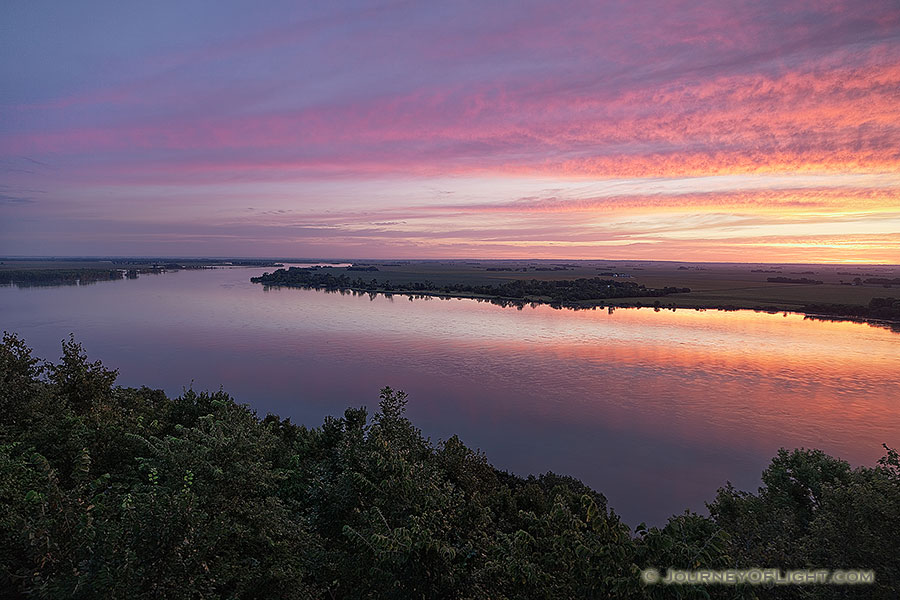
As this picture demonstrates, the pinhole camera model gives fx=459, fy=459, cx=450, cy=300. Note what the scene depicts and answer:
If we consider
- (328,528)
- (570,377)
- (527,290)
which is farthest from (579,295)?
(328,528)

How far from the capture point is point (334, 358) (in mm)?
49875

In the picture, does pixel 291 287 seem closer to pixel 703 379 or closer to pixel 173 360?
pixel 173 360

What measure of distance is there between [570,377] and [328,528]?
33.9 m

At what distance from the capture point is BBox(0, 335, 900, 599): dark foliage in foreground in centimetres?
659

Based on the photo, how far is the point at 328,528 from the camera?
41.1 ft

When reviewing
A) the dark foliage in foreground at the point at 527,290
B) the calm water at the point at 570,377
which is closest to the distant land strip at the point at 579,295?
the dark foliage in foreground at the point at 527,290

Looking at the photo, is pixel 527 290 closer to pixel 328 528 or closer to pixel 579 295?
pixel 579 295

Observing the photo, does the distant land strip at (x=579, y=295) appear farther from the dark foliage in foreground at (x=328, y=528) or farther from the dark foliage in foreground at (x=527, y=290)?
the dark foliage in foreground at (x=328, y=528)

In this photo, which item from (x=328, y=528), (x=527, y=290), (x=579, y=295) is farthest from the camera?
(x=527, y=290)

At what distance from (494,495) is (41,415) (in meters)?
15.9

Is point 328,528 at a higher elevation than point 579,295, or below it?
below

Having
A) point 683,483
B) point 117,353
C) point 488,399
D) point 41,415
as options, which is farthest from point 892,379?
point 117,353

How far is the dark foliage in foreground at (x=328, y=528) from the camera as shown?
21.6 ft

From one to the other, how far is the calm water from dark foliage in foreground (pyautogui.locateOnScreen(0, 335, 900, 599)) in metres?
9.97
